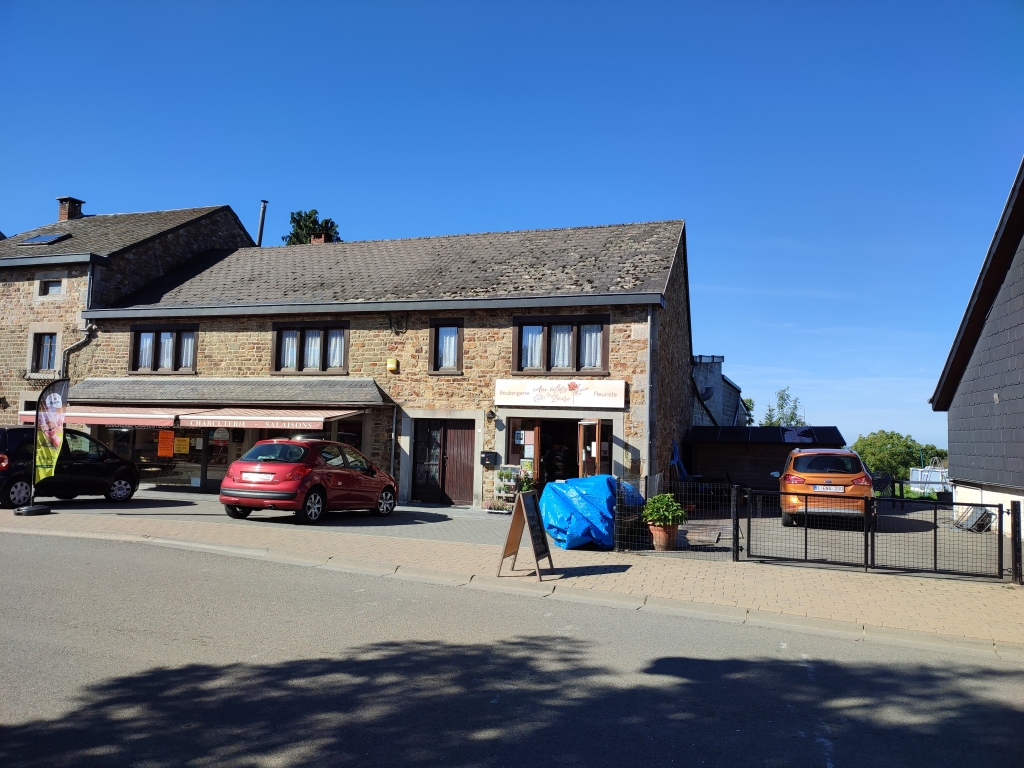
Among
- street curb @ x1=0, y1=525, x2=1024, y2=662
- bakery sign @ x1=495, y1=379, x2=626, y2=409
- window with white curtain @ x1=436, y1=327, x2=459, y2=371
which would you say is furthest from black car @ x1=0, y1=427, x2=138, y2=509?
bakery sign @ x1=495, y1=379, x2=626, y2=409

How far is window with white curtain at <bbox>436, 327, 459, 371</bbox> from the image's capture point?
1933 cm

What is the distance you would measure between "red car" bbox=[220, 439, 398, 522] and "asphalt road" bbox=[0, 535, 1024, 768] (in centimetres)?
539

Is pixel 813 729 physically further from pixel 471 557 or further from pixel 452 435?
pixel 452 435

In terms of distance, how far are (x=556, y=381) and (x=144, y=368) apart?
1168cm

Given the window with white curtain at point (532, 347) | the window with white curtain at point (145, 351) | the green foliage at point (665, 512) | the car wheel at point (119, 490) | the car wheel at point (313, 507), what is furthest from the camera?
the window with white curtain at point (145, 351)

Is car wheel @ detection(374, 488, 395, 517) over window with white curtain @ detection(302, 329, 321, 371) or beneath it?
beneath

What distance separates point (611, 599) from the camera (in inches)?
342

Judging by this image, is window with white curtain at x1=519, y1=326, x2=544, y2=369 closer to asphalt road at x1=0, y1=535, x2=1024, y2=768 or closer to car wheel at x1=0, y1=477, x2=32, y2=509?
car wheel at x1=0, y1=477, x2=32, y2=509

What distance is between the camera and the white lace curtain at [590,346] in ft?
59.7

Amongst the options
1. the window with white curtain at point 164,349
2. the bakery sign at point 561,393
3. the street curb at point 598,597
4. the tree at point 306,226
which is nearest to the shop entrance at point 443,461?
the bakery sign at point 561,393

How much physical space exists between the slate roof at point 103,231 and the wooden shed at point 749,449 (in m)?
17.8

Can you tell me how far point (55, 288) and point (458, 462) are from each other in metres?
13.3

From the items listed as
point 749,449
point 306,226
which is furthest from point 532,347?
point 306,226

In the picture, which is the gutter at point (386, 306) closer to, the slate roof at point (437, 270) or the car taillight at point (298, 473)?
the slate roof at point (437, 270)
